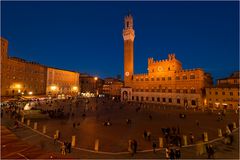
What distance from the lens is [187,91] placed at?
52219mm

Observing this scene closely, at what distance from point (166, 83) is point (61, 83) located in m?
48.8

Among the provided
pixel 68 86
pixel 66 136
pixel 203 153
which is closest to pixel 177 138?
pixel 203 153

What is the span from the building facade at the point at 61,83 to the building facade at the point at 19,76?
2.63 m

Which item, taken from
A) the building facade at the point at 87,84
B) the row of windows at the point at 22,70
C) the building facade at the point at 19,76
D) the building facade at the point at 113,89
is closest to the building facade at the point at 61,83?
the building facade at the point at 19,76

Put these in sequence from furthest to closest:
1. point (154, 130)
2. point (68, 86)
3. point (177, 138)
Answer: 1. point (68, 86)
2. point (154, 130)
3. point (177, 138)

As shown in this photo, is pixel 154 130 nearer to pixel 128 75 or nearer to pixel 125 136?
pixel 125 136

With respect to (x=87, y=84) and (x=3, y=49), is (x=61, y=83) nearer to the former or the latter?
(x=3, y=49)

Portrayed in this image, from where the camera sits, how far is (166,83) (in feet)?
190

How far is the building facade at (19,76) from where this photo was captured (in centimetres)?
5000

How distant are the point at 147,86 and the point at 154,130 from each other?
44.0 metres

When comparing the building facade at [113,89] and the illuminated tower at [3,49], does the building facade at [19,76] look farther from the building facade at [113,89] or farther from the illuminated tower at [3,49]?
the building facade at [113,89]

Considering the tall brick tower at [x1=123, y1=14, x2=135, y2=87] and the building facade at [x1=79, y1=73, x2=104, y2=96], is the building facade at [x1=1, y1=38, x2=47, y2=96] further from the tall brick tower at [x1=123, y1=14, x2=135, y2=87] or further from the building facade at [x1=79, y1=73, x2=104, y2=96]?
the building facade at [x1=79, y1=73, x2=104, y2=96]

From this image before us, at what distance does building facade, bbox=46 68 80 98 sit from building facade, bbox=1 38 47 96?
8.63ft

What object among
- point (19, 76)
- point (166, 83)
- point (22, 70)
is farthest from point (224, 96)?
point (22, 70)
